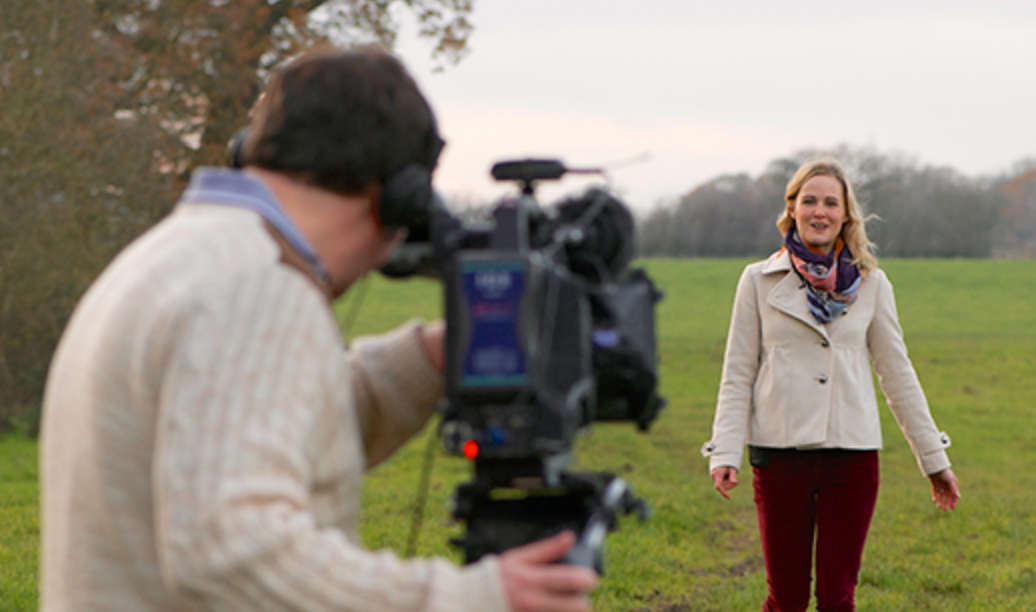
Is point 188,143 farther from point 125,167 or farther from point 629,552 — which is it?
point 629,552

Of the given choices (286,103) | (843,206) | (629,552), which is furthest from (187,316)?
(629,552)

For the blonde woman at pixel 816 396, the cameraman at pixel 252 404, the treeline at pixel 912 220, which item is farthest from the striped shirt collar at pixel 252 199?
the treeline at pixel 912 220

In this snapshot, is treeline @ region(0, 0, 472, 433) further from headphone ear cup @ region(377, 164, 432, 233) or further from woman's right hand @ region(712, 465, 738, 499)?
headphone ear cup @ region(377, 164, 432, 233)

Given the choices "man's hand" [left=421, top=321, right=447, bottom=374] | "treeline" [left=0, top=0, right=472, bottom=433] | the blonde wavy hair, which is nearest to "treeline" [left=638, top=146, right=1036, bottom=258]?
"treeline" [left=0, top=0, right=472, bottom=433]

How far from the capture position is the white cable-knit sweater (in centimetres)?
152

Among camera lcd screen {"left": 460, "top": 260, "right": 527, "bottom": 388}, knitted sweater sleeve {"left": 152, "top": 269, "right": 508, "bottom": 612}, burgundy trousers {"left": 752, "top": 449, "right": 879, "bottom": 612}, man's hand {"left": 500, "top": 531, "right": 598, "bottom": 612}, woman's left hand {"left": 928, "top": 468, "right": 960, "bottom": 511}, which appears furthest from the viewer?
woman's left hand {"left": 928, "top": 468, "right": 960, "bottom": 511}

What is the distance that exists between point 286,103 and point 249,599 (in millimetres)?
742

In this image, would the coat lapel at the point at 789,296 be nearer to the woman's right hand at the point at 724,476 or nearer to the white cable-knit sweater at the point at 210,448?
the woman's right hand at the point at 724,476

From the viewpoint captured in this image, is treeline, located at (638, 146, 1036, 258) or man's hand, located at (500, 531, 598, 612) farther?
treeline, located at (638, 146, 1036, 258)

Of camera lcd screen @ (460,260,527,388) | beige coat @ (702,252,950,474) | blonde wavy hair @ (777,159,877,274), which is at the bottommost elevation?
beige coat @ (702,252,950,474)

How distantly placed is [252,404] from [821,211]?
14.5ft

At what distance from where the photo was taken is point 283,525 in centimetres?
153

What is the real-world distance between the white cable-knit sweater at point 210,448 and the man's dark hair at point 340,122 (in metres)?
0.14

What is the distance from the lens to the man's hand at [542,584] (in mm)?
1621
